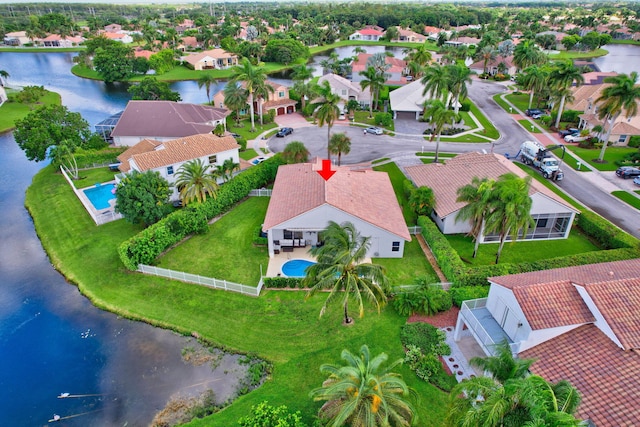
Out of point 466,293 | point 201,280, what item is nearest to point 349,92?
point 201,280

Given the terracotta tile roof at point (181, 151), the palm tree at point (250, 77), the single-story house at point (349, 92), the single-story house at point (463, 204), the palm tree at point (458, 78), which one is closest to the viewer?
the single-story house at point (463, 204)

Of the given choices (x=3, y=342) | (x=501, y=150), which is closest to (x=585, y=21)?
(x=501, y=150)

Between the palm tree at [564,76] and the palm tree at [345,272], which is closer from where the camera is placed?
the palm tree at [345,272]

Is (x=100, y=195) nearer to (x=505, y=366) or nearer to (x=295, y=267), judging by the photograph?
(x=295, y=267)

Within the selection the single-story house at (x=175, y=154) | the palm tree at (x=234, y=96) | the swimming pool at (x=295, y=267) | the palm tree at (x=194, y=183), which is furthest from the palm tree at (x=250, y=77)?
the swimming pool at (x=295, y=267)

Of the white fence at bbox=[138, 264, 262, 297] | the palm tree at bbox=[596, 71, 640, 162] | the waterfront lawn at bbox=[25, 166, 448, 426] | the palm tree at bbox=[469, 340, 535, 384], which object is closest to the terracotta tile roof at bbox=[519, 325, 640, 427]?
the palm tree at bbox=[469, 340, 535, 384]

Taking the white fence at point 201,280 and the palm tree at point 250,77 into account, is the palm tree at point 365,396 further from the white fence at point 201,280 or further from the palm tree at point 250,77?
the palm tree at point 250,77
